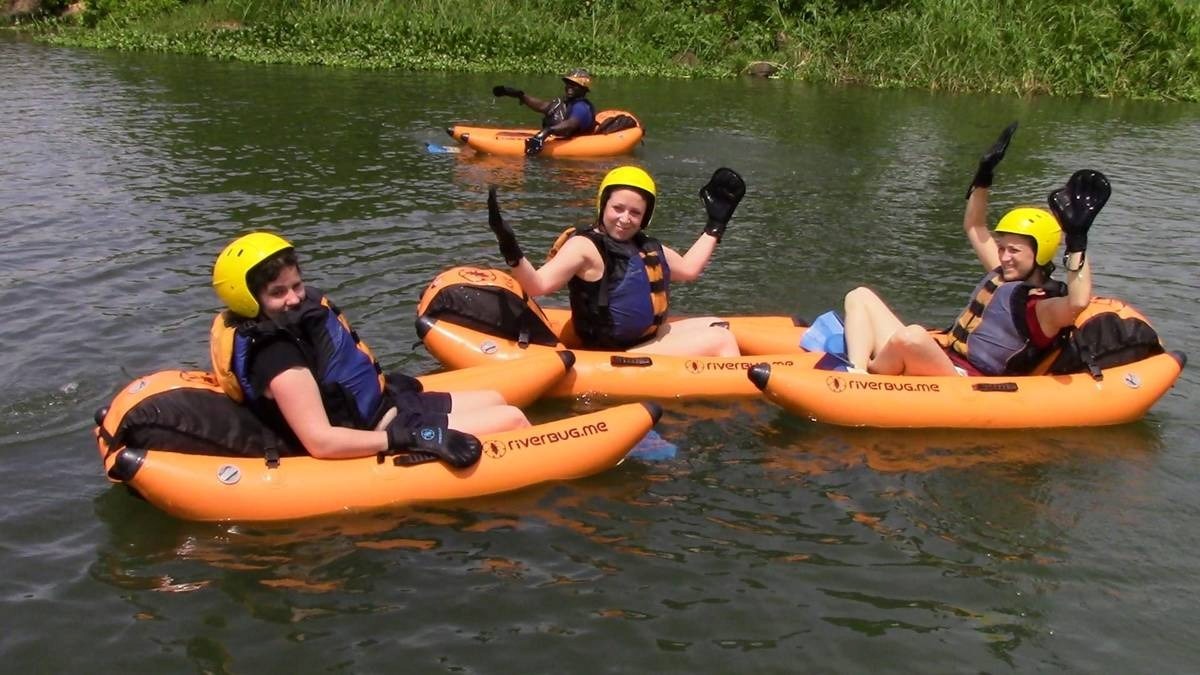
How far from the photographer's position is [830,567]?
462 centimetres

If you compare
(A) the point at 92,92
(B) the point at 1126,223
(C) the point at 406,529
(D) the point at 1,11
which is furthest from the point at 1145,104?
(D) the point at 1,11

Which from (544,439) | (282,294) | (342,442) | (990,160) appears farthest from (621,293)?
(282,294)

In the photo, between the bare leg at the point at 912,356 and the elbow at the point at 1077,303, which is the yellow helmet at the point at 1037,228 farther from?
the bare leg at the point at 912,356

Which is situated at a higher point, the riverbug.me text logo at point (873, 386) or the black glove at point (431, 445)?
the riverbug.me text logo at point (873, 386)

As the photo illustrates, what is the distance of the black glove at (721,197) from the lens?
6.62m

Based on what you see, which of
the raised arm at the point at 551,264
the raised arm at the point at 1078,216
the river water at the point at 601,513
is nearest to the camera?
the river water at the point at 601,513

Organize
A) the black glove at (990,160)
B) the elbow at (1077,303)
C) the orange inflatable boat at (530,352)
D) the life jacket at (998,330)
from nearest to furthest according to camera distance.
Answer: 1. the elbow at (1077,303)
2. the life jacket at (998,330)
3. the black glove at (990,160)
4. the orange inflatable boat at (530,352)

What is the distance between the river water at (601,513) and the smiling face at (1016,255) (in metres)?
0.90

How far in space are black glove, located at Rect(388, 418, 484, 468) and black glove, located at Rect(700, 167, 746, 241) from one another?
7.63ft

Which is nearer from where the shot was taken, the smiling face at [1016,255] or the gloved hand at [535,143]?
the smiling face at [1016,255]

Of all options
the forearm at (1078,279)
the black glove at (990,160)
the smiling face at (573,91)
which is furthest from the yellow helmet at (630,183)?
the smiling face at (573,91)

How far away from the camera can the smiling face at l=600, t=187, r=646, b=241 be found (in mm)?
6059

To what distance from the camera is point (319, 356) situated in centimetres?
475

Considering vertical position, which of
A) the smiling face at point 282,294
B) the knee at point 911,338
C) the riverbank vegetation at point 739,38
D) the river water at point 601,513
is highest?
the riverbank vegetation at point 739,38
